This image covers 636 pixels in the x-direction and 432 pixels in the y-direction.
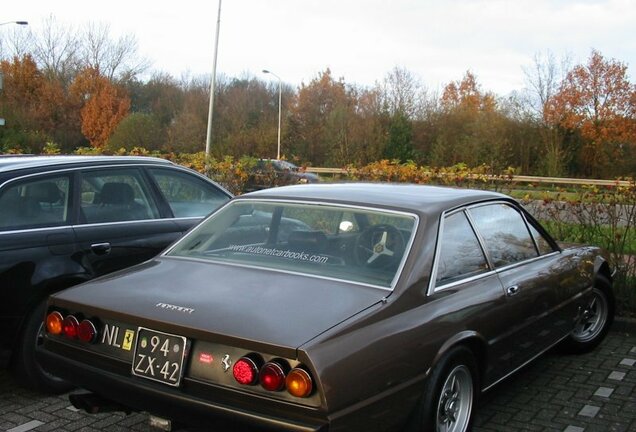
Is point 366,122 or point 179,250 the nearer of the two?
point 179,250

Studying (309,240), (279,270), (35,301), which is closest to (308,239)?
(309,240)

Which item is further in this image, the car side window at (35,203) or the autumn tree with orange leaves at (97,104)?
→ the autumn tree with orange leaves at (97,104)

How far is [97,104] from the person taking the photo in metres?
46.6

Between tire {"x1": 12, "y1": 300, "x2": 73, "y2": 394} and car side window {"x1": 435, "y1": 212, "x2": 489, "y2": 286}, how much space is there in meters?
2.61

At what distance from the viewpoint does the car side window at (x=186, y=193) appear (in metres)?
5.59

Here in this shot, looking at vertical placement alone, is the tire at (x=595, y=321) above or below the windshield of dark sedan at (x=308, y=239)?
below

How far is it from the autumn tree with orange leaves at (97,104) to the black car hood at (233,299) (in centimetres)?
4349

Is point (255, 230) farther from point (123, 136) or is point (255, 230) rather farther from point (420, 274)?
point (123, 136)

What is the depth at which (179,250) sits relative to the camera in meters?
4.04

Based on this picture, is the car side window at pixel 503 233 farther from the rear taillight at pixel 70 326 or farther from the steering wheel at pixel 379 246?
the rear taillight at pixel 70 326

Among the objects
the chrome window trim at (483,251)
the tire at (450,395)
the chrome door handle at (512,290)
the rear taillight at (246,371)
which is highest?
the chrome window trim at (483,251)

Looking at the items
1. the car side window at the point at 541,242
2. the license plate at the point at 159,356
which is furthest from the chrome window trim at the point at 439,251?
the license plate at the point at 159,356

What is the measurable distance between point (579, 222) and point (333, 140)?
24267 mm

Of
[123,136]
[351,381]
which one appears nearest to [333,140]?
[123,136]
